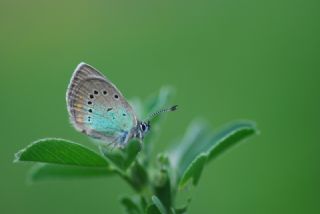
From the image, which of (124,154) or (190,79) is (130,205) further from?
(190,79)

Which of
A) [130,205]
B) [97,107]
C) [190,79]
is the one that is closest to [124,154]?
[130,205]

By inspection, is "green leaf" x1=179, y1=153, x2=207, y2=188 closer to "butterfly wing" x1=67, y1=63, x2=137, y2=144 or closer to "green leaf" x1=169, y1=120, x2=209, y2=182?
"green leaf" x1=169, y1=120, x2=209, y2=182

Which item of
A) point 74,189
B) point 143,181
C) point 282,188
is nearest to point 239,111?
point 282,188

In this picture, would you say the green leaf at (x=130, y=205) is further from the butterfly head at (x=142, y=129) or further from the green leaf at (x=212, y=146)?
the butterfly head at (x=142, y=129)

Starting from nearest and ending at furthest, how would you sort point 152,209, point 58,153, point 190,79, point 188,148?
point 152,209, point 58,153, point 188,148, point 190,79

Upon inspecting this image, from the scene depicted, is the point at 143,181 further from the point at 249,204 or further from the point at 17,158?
the point at 249,204

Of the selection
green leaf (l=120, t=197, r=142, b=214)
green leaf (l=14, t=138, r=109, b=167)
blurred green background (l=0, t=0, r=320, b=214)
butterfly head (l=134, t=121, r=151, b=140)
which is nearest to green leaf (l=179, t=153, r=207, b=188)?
green leaf (l=120, t=197, r=142, b=214)
